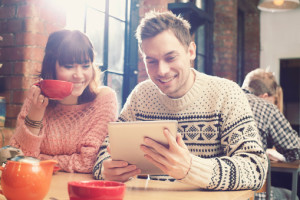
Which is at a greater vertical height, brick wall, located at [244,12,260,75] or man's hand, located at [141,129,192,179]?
brick wall, located at [244,12,260,75]

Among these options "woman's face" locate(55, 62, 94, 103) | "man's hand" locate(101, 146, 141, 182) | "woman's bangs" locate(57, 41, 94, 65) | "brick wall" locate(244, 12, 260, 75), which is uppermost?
"brick wall" locate(244, 12, 260, 75)

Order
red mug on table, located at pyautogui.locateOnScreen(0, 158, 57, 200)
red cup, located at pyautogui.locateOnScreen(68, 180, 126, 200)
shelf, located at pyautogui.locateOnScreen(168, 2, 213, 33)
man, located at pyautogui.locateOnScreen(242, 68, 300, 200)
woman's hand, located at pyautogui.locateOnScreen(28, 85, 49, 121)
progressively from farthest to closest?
shelf, located at pyautogui.locateOnScreen(168, 2, 213, 33)
man, located at pyautogui.locateOnScreen(242, 68, 300, 200)
woman's hand, located at pyautogui.locateOnScreen(28, 85, 49, 121)
red mug on table, located at pyautogui.locateOnScreen(0, 158, 57, 200)
red cup, located at pyautogui.locateOnScreen(68, 180, 126, 200)

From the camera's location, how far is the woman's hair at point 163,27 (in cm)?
144

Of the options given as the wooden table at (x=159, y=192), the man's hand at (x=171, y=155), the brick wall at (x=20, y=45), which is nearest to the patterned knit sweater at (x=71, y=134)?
the wooden table at (x=159, y=192)

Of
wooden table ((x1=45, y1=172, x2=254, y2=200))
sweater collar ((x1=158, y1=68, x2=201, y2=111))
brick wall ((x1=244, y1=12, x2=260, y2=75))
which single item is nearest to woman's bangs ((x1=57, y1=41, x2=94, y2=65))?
sweater collar ((x1=158, y1=68, x2=201, y2=111))

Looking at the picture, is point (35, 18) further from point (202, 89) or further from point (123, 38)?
point (123, 38)

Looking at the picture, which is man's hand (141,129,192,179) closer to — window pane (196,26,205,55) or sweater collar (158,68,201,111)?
sweater collar (158,68,201,111)

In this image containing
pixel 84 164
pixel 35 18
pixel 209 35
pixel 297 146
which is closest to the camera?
pixel 84 164

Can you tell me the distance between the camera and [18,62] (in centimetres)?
206

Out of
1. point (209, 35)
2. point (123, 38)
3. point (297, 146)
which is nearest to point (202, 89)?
point (297, 146)

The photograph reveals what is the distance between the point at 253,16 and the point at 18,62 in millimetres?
5458

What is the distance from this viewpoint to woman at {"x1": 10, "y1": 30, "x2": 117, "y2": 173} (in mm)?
1573

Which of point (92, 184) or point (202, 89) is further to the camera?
point (202, 89)

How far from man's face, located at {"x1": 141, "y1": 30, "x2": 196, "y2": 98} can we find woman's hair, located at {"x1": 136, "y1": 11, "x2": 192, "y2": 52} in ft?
0.06
